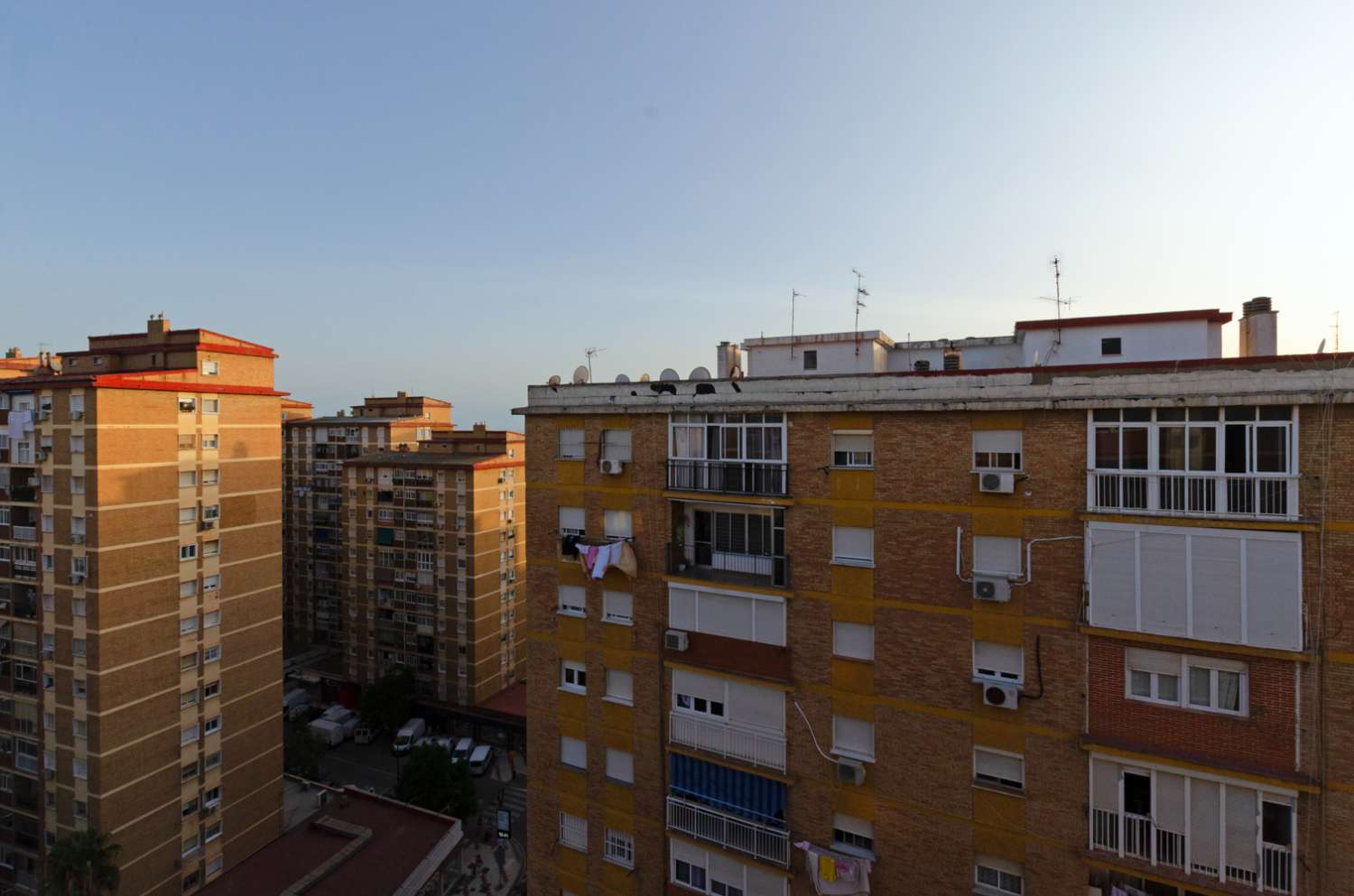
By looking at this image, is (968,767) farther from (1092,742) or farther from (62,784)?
(62,784)

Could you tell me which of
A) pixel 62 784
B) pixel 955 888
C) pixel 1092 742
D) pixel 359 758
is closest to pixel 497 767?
pixel 359 758

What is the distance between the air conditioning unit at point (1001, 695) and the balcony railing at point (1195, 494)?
132 inches

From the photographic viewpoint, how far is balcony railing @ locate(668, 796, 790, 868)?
44.7 feet

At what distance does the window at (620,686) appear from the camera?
1544 centimetres

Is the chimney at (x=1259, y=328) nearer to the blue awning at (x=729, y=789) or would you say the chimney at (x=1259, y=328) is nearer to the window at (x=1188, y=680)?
the window at (x=1188, y=680)

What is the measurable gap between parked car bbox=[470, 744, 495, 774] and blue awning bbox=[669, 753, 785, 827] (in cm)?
3294

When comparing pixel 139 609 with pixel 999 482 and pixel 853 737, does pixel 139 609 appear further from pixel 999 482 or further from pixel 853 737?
pixel 999 482

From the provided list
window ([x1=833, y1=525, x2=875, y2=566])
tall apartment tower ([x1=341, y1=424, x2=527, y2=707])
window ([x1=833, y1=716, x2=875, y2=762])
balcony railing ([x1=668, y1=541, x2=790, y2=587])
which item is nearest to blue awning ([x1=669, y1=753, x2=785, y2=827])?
window ([x1=833, y1=716, x2=875, y2=762])

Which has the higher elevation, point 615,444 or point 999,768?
point 615,444

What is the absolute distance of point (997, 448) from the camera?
1191 centimetres

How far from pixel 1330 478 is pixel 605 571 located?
12.5 metres

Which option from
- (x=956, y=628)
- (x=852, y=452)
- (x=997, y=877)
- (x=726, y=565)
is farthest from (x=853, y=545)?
(x=997, y=877)

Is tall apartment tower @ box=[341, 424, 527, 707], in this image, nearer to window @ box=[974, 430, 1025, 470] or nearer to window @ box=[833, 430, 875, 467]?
window @ box=[833, 430, 875, 467]

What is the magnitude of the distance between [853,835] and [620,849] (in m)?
5.56
